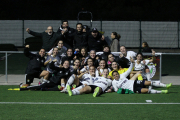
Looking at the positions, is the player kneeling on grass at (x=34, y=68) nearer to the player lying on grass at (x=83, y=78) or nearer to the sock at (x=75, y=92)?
the player lying on grass at (x=83, y=78)

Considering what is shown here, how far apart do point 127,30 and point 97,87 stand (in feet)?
55.7

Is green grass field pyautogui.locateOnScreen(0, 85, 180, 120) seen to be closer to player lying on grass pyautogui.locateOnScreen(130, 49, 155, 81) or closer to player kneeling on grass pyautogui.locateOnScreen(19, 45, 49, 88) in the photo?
player kneeling on grass pyautogui.locateOnScreen(19, 45, 49, 88)

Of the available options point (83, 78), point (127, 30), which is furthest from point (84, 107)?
point (127, 30)

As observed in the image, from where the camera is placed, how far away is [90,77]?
9875 millimetres

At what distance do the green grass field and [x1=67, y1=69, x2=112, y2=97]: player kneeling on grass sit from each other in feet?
0.59

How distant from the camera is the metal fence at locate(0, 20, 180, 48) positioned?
82.9ft

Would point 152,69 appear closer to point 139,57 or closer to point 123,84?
point 139,57

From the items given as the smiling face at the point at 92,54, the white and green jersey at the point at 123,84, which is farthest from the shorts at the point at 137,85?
the smiling face at the point at 92,54

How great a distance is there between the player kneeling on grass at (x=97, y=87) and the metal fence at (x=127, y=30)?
15.4 m

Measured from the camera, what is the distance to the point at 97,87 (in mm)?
8820

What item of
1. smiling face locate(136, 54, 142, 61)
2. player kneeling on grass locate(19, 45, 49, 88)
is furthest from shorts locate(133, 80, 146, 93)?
player kneeling on grass locate(19, 45, 49, 88)
